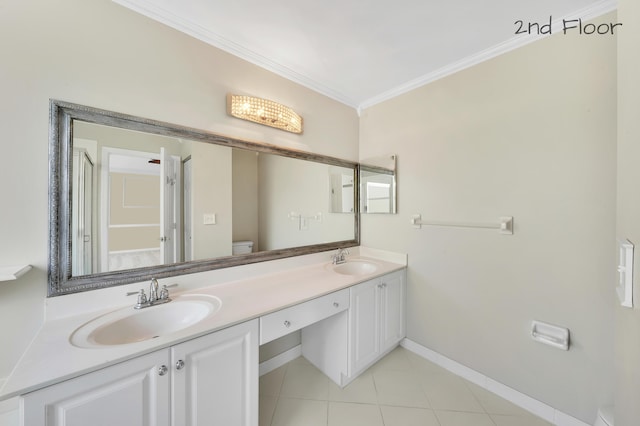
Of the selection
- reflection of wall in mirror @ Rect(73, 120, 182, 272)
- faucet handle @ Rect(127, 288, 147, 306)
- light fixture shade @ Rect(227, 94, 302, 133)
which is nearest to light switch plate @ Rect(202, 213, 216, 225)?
reflection of wall in mirror @ Rect(73, 120, 182, 272)

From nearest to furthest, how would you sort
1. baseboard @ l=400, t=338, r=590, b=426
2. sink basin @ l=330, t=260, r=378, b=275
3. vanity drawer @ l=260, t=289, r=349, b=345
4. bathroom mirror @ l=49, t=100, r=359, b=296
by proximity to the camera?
bathroom mirror @ l=49, t=100, r=359, b=296 → vanity drawer @ l=260, t=289, r=349, b=345 → baseboard @ l=400, t=338, r=590, b=426 → sink basin @ l=330, t=260, r=378, b=275

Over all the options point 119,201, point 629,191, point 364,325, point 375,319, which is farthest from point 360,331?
point 119,201

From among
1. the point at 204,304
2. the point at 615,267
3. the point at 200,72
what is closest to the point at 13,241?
the point at 204,304

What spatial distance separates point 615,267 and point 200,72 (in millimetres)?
2671

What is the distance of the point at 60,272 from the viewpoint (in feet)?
3.50

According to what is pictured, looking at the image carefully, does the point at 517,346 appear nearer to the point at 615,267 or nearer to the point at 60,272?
the point at 615,267

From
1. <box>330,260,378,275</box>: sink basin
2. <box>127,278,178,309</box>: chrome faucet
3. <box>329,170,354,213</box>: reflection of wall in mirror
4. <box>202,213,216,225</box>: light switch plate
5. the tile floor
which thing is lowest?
the tile floor

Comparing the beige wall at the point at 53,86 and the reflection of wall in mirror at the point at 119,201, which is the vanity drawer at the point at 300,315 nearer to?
the reflection of wall in mirror at the point at 119,201

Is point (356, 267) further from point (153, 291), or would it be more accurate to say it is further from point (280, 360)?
point (153, 291)

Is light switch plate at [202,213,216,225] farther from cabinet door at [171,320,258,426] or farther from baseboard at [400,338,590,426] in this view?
baseboard at [400,338,590,426]

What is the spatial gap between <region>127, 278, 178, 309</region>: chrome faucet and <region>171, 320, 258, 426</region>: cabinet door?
0.40m

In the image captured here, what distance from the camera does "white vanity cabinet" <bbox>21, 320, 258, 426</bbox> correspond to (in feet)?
2.40

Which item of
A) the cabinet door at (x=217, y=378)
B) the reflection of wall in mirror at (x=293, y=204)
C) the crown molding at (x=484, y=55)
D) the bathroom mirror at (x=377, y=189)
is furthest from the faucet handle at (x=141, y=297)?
the crown molding at (x=484, y=55)

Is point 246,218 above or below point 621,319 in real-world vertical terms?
above
